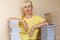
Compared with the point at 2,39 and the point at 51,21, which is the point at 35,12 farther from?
the point at 2,39

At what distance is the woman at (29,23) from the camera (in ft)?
5.87

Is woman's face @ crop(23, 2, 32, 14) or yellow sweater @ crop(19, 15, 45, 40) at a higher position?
woman's face @ crop(23, 2, 32, 14)

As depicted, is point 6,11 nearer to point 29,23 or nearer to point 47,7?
point 29,23

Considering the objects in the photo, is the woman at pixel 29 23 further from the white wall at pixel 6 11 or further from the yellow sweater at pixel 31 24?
the white wall at pixel 6 11

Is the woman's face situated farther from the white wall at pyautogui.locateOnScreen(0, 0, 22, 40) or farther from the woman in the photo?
the white wall at pyautogui.locateOnScreen(0, 0, 22, 40)

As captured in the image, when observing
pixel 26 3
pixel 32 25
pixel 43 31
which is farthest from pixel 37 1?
pixel 43 31

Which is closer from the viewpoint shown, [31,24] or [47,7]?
[31,24]

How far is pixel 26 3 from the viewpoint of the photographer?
1.87 meters

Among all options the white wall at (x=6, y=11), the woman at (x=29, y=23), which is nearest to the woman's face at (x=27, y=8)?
the woman at (x=29, y=23)

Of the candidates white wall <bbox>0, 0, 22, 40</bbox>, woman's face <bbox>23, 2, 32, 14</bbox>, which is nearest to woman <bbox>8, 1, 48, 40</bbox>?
woman's face <bbox>23, 2, 32, 14</bbox>

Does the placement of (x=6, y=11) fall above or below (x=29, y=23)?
above

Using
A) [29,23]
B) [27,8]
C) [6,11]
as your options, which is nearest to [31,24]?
[29,23]

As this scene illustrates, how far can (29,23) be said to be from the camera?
6.10 feet

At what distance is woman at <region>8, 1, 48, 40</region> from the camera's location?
1788 millimetres
